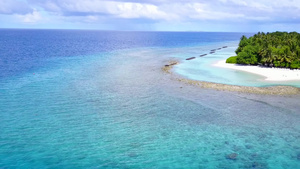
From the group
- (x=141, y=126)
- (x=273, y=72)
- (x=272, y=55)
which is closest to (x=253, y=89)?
(x=273, y=72)

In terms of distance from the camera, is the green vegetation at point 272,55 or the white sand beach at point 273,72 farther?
the green vegetation at point 272,55

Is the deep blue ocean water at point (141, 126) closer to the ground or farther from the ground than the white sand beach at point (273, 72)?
closer to the ground

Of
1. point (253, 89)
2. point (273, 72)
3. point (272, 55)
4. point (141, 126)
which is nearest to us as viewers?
point (141, 126)

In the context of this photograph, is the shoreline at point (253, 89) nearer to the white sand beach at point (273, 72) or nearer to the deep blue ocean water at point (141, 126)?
the deep blue ocean water at point (141, 126)

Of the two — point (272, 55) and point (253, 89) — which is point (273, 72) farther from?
point (253, 89)

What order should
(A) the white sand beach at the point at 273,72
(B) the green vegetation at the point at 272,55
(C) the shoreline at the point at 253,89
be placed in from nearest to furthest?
(C) the shoreline at the point at 253,89
(A) the white sand beach at the point at 273,72
(B) the green vegetation at the point at 272,55

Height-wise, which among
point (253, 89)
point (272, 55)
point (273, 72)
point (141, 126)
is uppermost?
point (272, 55)

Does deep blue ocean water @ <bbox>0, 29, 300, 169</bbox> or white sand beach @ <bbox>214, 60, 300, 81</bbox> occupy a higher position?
white sand beach @ <bbox>214, 60, 300, 81</bbox>

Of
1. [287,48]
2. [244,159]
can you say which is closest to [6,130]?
[244,159]

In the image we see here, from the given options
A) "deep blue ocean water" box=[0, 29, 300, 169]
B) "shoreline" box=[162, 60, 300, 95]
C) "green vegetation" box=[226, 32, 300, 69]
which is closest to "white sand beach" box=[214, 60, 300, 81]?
"green vegetation" box=[226, 32, 300, 69]

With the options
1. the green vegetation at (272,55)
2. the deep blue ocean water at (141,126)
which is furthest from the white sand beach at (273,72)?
the deep blue ocean water at (141,126)

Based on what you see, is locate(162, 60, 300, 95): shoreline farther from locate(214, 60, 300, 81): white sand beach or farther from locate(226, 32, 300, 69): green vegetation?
locate(226, 32, 300, 69): green vegetation

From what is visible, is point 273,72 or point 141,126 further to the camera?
point 273,72
